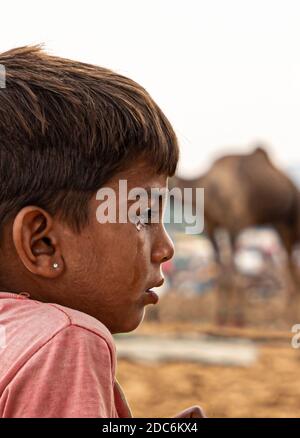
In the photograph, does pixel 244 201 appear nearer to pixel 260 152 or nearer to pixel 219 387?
pixel 260 152

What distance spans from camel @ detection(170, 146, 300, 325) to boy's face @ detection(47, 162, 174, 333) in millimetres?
5136

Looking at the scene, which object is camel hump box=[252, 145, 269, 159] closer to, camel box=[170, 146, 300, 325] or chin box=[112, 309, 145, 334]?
camel box=[170, 146, 300, 325]

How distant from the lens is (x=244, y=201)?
19.9 feet

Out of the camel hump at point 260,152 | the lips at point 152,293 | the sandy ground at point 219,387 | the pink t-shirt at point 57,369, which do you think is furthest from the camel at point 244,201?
the pink t-shirt at point 57,369

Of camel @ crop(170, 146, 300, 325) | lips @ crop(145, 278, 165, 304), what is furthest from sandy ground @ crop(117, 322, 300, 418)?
lips @ crop(145, 278, 165, 304)

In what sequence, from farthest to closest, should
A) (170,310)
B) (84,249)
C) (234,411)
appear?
1. (170,310)
2. (234,411)
3. (84,249)

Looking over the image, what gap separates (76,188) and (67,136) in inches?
2.1

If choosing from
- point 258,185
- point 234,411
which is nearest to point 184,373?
point 234,411

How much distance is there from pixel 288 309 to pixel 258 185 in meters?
1.07

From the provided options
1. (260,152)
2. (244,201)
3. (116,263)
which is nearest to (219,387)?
(244,201)

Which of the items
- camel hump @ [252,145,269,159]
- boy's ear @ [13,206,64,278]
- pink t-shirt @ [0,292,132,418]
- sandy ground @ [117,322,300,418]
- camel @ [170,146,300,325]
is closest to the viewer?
pink t-shirt @ [0,292,132,418]

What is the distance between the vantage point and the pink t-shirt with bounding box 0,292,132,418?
0.67 metres

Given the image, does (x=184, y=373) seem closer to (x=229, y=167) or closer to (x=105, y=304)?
(x=229, y=167)

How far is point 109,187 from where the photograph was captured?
0.85 meters
